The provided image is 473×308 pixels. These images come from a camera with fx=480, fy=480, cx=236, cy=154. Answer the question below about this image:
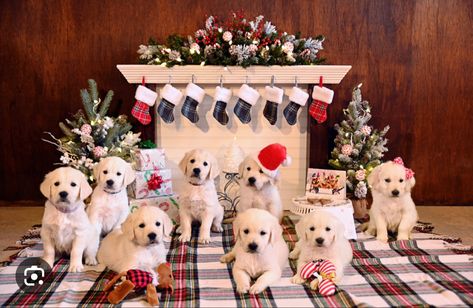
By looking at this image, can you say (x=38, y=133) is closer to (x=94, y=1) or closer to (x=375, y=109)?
(x=94, y=1)

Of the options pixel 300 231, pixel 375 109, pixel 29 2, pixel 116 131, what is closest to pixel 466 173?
pixel 375 109

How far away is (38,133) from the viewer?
5.12m

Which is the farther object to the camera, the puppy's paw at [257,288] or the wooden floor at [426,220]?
the wooden floor at [426,220]

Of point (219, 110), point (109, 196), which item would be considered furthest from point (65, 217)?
point (219, 110)

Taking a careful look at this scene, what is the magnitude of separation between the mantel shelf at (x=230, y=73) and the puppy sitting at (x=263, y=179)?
114cm

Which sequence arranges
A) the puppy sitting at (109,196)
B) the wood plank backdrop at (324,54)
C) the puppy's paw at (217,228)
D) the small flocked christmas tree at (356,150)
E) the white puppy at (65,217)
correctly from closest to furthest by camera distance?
the white puppy at (65,217)
the puppy sitting at (109,196)
the puppy's paw at (217,228)
the small flocked christmas tree at (356,150)
the wood plank backdrop at (324,54)

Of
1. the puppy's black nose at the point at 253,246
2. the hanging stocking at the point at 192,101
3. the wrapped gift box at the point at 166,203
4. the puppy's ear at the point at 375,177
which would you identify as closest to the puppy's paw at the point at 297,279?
the puppy's black nose at the point at 253,246

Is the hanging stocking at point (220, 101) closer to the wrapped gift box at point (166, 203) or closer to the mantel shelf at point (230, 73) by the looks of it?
the mantel shelf at point (230, 73)

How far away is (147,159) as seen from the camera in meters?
4.19

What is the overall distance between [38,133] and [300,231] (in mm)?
3387

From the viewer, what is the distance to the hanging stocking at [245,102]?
4.46 metres

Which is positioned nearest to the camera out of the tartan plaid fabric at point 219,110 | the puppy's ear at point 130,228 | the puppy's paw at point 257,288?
the puppy's paw at point 257,288

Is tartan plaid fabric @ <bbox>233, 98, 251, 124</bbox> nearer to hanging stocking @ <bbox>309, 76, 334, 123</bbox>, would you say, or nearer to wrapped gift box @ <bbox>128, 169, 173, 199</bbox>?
hanging stocking @ <bbox>309, 76, 334, 123</bbox>

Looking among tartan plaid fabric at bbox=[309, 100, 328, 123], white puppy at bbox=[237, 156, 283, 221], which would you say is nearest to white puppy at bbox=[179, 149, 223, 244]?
white puppy at bbox=[237, 156, 283, 221]
